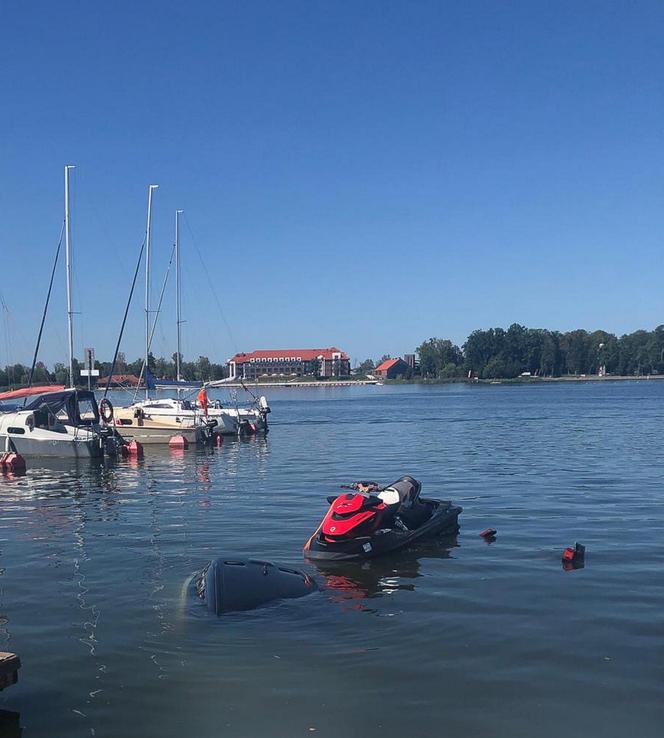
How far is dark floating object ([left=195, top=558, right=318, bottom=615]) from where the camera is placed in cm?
1048

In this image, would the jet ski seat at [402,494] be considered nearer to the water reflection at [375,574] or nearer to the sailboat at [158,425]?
the water reflection at [375,574]

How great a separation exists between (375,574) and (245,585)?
9.39 feet

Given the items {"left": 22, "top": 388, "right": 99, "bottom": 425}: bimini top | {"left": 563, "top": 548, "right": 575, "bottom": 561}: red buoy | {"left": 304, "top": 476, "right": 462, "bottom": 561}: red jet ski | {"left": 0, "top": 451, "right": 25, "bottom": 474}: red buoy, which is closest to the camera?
{"left": 304, "top": 476, "right": 462, "bottom": 561}: red jet ski

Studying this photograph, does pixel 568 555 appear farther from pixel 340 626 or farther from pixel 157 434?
pixel 157 434

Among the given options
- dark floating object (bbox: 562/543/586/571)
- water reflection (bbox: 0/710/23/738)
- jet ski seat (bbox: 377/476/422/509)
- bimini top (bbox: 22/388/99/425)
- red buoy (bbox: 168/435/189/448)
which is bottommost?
dark floating object (bbox: 562/543/586/571)

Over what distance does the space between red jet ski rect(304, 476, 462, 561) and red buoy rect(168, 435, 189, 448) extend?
2592 centimetres

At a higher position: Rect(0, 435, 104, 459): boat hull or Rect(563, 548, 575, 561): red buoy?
Rect(0, 435, 104, 459): boat hull

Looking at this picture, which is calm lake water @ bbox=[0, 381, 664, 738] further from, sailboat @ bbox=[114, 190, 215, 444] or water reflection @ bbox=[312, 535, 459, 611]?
sailboat @ bbox=[114, 190, 215, 444]

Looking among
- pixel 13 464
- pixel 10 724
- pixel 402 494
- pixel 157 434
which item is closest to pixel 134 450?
pixel 157 434

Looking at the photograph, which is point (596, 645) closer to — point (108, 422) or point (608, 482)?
point (608, 482)

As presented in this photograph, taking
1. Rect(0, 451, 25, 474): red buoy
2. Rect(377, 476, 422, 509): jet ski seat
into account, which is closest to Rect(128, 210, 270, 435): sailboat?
Rect(0, 451, 25, 474): red buoy

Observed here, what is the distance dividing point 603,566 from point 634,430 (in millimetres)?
34191

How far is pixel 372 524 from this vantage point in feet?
44.0

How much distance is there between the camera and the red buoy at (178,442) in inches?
1565
